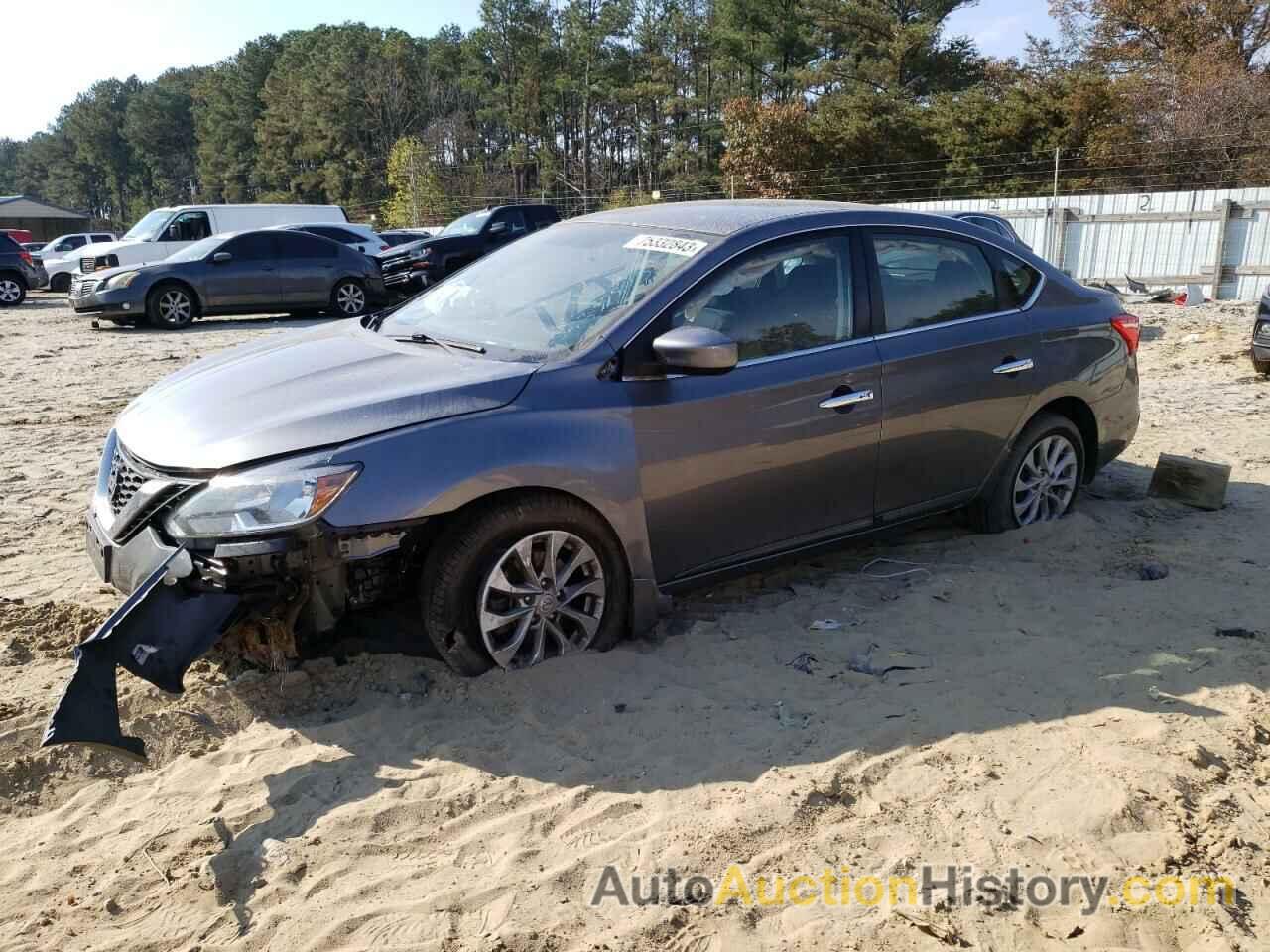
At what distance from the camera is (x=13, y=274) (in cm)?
2116

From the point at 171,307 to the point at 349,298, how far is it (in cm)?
285

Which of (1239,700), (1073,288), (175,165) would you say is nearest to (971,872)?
(1239,700)

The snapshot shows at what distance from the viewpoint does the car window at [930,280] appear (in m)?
4.70

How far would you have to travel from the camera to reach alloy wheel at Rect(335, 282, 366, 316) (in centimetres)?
1742

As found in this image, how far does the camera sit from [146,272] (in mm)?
15602

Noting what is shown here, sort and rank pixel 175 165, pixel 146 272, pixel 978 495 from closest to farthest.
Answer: pixel 978 495, pixel 146 272, pixel 175 165

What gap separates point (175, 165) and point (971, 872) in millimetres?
110597

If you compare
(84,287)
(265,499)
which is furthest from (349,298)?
(265,499)

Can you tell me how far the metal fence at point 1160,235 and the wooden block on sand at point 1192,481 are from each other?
13.3m

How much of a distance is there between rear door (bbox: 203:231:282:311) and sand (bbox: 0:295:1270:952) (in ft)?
40.4

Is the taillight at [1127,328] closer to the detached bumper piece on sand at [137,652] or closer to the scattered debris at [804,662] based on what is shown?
the scattered debris at [804,662]

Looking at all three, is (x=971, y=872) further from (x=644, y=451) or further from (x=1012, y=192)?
(x=1012, y=192)

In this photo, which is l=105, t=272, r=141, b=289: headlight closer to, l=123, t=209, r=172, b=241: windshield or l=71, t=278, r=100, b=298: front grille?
l=71, t=278, r=100, b=298: front grille

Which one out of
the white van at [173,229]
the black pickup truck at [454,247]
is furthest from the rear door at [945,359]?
the white van at [173,229]
